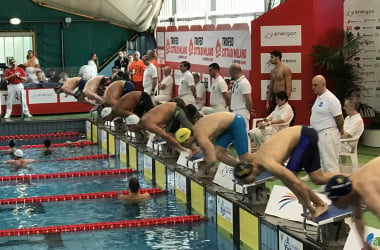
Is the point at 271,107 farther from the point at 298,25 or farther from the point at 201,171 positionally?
the point at 201,171

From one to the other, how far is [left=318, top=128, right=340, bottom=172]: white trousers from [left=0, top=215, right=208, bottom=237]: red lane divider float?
1.52m

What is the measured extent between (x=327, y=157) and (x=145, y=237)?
235 centimetres

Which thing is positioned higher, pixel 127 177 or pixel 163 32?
pixel 163 32

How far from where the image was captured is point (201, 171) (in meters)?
9.05

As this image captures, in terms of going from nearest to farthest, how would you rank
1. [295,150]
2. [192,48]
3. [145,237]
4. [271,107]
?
[295,150] < [145,237] < [271,107] < [192,48]

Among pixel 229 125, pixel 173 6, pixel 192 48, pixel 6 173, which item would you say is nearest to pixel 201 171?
pixel 229 125

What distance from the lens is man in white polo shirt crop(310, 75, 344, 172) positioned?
8.45 metres

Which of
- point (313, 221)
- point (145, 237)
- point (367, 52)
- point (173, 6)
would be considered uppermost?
point (173, 6)

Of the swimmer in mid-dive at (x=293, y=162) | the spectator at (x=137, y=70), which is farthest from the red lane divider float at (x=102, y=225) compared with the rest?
the spectator at (x=137, y=70)

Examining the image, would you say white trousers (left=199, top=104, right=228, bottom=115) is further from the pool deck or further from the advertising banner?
the pool deck

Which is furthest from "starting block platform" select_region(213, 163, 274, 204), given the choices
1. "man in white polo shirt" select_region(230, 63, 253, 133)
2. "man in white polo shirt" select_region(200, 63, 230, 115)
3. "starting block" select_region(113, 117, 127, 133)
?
"starting block" select_region(113, 117, 127, 133)

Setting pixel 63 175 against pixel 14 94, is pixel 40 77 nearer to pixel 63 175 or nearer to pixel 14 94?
pixel 14 94

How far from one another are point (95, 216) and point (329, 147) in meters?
2.78

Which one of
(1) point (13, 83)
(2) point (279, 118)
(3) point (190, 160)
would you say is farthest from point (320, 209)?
(1) point (13, 83)
